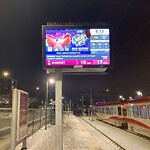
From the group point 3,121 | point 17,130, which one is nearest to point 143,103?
point 3,121

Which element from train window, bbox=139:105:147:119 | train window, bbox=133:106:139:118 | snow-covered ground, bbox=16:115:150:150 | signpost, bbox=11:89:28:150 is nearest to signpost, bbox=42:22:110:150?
signpost, bbox=11:89:28:150

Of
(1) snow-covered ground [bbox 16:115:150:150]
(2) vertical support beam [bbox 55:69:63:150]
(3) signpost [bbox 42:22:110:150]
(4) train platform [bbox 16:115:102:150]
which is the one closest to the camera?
(2) vertical support beam [bbox 55:69:63:150]

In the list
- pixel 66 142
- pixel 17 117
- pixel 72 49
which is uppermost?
pixel 72 49

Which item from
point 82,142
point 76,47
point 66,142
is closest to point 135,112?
point 82,142

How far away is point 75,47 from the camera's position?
8.88m

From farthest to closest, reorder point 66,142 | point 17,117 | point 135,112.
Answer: point 135,112 → point 66,142 → point 17,117

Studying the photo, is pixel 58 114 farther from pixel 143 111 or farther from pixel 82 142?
pixel 143 111

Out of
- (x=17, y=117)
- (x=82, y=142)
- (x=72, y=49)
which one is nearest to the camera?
(x=17, y=117)

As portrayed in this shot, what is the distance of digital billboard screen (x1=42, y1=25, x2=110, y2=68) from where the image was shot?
28.9 ft

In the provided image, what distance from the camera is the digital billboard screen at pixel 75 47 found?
28.9ft

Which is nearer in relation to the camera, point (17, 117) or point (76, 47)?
point (17, 117)

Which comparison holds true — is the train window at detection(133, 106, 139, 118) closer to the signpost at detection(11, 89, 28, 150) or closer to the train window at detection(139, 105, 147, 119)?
the train window at detection(139, 105, 147, 119)

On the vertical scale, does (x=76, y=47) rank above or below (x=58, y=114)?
above

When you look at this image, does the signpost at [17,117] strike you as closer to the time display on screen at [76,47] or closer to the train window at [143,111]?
the time display on screen at [76,47]
